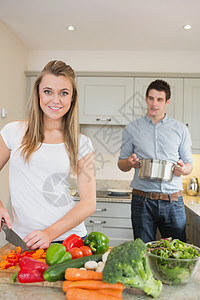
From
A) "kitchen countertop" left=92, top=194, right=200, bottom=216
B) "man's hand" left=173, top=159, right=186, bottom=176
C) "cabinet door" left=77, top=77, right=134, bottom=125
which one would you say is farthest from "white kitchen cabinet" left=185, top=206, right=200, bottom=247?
"cabinet door" left=77, top=77, right=134, bottom=125

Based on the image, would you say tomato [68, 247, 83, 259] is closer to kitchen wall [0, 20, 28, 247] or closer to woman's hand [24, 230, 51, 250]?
woman's hand [24, 230, 51, 250]

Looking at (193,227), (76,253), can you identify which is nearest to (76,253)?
(76,253)

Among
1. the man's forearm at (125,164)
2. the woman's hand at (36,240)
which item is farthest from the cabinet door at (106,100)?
the woman's hand at (36,240)

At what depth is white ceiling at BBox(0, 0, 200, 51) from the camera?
249 cm

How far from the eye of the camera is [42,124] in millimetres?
1481

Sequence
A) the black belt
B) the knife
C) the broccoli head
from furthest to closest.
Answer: the black belt < the knife < the broccoli head

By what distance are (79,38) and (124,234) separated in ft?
6.99

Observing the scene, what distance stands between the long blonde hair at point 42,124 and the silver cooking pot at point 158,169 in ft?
2.95

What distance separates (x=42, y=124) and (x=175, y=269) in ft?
2.89

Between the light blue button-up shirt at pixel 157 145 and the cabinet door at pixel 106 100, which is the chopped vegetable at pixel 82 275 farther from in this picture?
the cabinet door at pixel 106 100

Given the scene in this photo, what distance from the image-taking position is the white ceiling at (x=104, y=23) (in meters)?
2.49

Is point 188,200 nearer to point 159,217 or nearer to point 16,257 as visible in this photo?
point 159,217

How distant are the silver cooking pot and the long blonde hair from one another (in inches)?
35.4

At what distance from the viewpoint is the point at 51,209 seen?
4.58 ft
